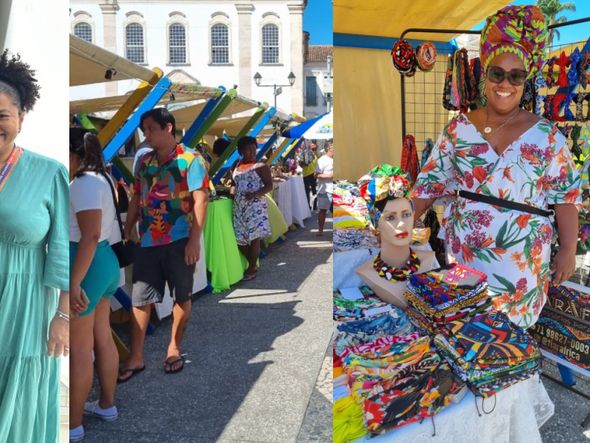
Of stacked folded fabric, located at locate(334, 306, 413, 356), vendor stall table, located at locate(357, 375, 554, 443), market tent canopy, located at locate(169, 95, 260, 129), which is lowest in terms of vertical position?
vendor stall table, located at locate(357, 375, 554, 443)

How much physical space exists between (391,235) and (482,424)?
72 cm

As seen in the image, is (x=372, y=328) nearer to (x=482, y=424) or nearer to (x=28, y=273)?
(x=482, y=424)

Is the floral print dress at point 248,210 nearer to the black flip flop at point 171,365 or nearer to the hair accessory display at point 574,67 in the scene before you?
the black flip flop at point 171,365

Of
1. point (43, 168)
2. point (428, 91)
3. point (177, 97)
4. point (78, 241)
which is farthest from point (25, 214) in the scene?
point (177, 97)

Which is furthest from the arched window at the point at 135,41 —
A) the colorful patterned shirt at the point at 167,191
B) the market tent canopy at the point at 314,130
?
the market tent canopy at the point at 314,130

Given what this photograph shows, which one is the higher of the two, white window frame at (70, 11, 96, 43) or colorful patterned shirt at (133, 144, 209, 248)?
white window frame at (70, 11, 96, 43)

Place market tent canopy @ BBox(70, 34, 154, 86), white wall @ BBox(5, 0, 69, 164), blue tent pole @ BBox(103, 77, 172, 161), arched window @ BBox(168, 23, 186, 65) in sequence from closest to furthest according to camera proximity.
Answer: white wall @ BBox(5, 0, 69, 164) → market tent canopy @ BBox(70, 34, 154, 86) → arched window @ BBox(168, 23, 186, 65) → blue tent pole @ BBox(103, 77, 172, 161)

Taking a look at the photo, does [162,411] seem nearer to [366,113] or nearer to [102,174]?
[102,174]

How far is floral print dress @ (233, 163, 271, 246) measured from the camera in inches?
233

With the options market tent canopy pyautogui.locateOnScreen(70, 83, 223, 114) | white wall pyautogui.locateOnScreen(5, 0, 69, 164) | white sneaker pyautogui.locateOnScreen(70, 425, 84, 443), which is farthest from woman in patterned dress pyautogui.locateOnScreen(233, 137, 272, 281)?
white wall pyautogui.locateOnScreen(5, 0, 69, 164)

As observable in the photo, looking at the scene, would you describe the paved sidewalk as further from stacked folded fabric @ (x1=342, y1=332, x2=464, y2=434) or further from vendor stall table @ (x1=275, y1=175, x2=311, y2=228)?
vendor stall table @ (x1=275, y1=175, x2=311, y2=228)

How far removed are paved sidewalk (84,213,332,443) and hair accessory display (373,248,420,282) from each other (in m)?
0.83

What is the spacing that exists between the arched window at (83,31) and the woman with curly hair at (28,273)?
1040 millimetres

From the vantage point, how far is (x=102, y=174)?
210 cm
